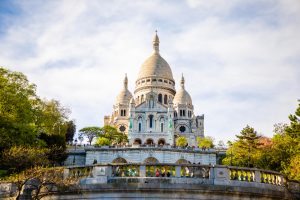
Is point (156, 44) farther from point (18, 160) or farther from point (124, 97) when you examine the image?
point (18, 160)

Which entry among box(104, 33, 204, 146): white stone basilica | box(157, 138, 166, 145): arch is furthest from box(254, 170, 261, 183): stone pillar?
box(157, 138, 166, 145): arch

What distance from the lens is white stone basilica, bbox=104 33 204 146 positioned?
106375 millimetres

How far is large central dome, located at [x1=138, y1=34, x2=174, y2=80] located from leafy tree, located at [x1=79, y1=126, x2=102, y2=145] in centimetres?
3523

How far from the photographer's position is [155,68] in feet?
412

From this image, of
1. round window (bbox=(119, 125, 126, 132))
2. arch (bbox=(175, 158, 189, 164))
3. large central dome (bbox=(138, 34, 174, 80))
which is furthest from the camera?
large central dome (bbox=(138, 34, 174, 80))

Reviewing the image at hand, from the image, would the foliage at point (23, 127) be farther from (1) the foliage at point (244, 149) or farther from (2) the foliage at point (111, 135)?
(2) the foliage at point (111, 135)

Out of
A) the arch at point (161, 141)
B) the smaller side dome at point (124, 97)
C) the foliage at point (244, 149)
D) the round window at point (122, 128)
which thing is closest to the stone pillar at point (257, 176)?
the foliage at point (244, 149)

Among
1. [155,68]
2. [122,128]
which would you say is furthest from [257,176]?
[155,68]

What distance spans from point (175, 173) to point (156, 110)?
3639 inches

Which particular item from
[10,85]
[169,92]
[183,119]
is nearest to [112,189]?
[10,85]

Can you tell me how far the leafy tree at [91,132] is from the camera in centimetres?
9306

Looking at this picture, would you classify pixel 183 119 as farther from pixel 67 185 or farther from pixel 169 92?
pixel 67 185

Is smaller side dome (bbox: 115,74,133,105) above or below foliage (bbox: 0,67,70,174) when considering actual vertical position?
above

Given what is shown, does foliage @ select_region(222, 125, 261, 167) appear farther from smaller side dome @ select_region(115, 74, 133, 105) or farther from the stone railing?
smaller side dome @ select_region(115, 74, 133, 105)
